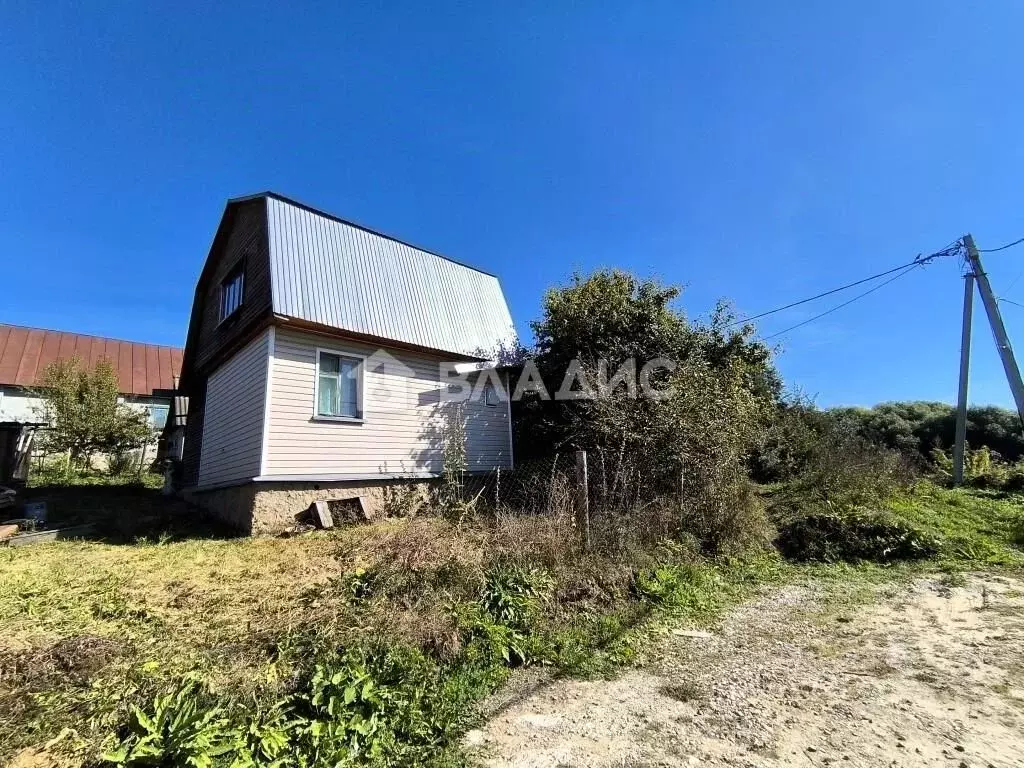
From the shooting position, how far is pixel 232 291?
10672 millimetres

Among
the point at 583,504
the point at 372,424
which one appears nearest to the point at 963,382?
the point at 583,504

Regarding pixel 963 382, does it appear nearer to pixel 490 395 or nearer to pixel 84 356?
pixel 490 395

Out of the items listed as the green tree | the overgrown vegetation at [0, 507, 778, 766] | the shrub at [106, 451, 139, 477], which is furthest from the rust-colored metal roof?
the green tree

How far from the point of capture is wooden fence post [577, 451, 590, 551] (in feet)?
19.3

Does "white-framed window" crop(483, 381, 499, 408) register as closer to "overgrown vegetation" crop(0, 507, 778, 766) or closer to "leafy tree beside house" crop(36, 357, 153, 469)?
"overgrown vegetation" crop(0, 507, 778, 766)

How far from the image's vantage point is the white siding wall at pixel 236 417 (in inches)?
329

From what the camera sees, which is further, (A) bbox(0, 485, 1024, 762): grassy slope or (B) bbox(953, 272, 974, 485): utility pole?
(B) bbox(953, 272, 974, 485): utility pole

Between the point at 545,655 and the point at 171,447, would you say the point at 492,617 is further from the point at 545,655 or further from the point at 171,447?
the point at 171,447

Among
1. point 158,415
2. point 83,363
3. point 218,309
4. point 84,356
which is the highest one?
point 84,356

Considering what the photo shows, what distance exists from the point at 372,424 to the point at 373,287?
286cm

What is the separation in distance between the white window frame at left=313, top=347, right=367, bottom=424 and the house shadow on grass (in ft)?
7.96

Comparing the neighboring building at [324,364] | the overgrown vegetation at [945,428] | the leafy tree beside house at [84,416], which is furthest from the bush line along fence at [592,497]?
the overgrown vegetation at [945,428]

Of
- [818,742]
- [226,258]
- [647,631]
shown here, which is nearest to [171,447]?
[226,258]
